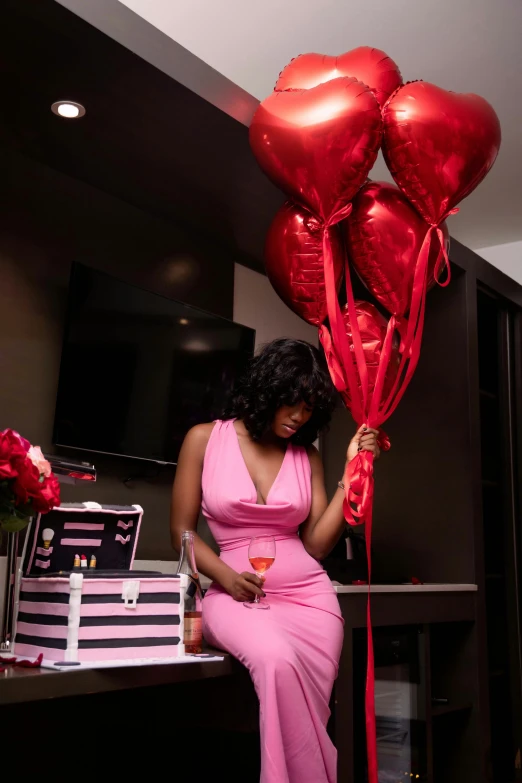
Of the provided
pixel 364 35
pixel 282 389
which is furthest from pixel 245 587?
pixel 364 35

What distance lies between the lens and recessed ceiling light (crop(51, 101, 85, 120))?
7.09 feet

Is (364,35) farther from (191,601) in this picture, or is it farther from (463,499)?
(191,601)

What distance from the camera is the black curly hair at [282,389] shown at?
6.74 feet

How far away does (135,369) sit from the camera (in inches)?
104

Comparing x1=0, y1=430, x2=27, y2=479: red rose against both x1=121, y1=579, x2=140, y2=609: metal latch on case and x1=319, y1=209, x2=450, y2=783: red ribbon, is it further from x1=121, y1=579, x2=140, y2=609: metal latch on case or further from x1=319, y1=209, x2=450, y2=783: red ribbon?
x1=319, y1=209, x2=450, y2=783: red ribbon

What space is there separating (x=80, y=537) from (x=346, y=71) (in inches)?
53.8

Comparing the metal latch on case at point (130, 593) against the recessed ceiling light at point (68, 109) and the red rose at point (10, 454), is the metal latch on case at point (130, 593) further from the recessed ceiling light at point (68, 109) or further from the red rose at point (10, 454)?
the recessed ceiling light at point (68, 109)

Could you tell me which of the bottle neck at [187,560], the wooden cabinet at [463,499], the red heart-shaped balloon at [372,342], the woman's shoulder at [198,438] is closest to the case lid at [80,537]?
the bottle neck at [187,560]

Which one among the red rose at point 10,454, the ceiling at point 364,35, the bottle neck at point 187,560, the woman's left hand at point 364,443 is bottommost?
the bottle neck at point 187,560

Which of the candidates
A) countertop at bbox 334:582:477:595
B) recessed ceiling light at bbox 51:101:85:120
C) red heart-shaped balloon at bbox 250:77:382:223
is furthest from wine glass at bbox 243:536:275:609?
recessed ceiling light at bbox 51:101:85:120

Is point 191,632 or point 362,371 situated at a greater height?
point 362,371

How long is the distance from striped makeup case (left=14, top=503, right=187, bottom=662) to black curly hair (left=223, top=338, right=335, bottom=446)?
22.5 inches

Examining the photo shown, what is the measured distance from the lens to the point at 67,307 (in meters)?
2.46

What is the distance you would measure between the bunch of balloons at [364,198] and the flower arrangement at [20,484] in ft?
2.79
